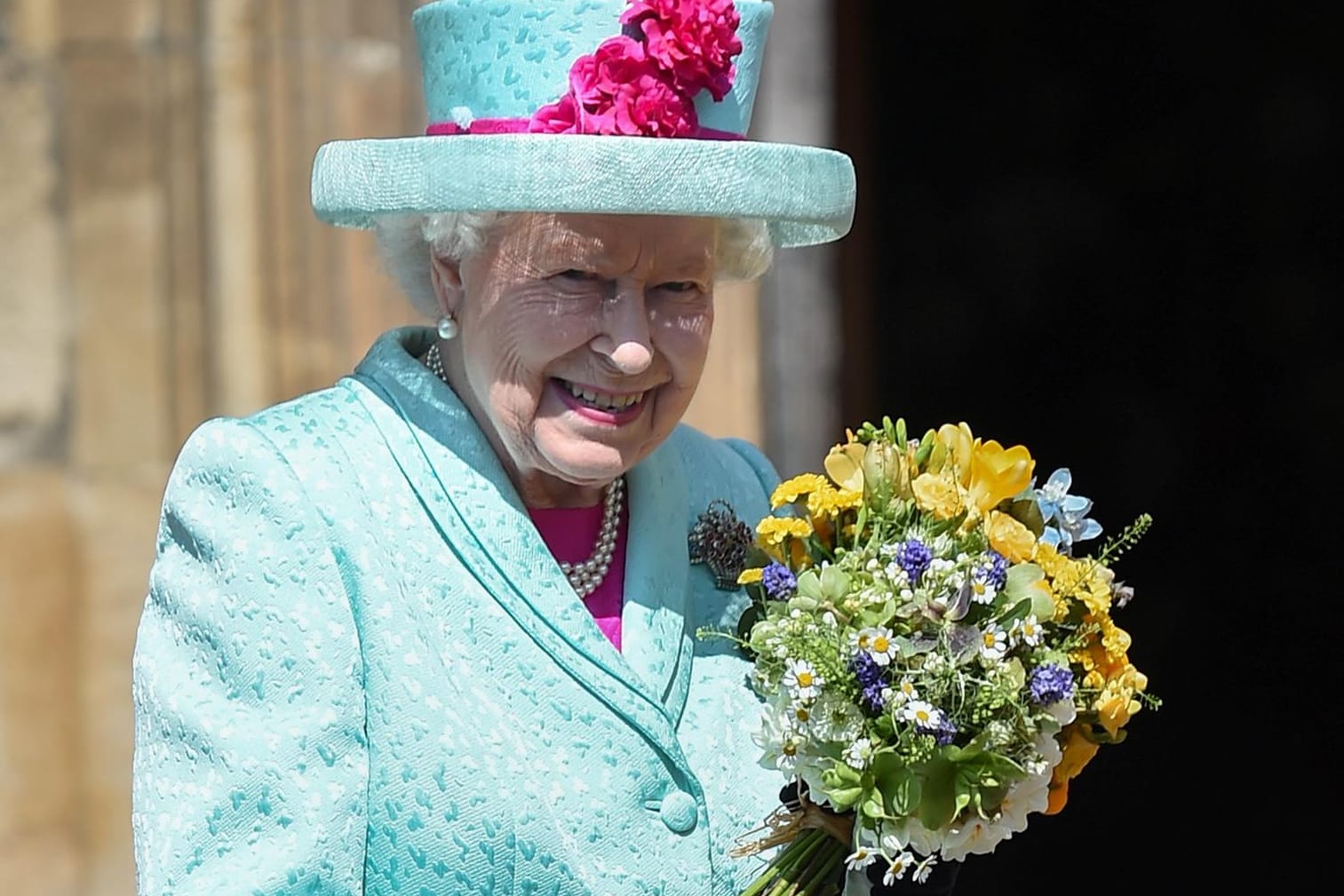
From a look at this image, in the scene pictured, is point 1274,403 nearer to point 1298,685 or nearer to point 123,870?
point 1298,685

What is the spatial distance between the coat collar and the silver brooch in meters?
0.08

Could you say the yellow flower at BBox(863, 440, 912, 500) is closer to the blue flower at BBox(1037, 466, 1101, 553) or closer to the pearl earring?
the blue flower at BBox(1037, 466, 1101, 553)

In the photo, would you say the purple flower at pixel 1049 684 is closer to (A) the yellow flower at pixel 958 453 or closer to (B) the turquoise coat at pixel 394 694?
(A) the yellow flower at pixel 958 453

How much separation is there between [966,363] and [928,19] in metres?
0.89

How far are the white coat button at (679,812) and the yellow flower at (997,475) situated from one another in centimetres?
44

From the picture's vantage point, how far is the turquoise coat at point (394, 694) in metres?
2.23

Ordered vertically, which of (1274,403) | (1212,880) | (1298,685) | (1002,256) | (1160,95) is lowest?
(1212,880)

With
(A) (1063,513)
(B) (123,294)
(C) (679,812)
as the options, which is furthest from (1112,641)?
(B) (123,294)

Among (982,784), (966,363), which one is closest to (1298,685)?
(966,363)

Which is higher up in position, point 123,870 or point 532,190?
point 532,190

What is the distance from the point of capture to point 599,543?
8.50ft

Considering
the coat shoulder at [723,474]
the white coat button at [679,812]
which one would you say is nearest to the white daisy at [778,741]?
the white coat button at [679,812]

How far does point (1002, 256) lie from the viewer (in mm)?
5859

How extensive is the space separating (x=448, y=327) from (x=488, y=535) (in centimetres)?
24
